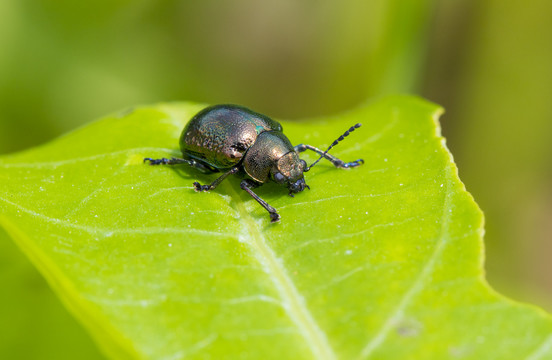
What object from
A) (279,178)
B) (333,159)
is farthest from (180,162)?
(333,159)

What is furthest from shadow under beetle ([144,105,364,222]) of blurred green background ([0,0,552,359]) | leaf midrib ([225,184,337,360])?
blurred green background ([0,0,552,359])

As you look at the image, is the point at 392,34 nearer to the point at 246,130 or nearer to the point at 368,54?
the point at 368,54

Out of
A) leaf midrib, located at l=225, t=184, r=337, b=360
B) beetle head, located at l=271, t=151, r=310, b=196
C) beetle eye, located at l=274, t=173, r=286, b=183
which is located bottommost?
leaf midrib, located at l=225, t=184, r=337, b=360

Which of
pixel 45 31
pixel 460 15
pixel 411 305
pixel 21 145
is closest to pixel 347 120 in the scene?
pixel 411 305

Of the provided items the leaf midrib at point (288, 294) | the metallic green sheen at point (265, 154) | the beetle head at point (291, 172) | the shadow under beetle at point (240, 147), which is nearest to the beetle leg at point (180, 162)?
the shadow under beetle at point (240, 147)

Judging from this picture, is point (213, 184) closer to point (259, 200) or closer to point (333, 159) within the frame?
point (259, 200)

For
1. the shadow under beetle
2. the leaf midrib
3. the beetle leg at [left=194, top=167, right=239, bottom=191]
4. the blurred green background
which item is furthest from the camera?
the blurred green background

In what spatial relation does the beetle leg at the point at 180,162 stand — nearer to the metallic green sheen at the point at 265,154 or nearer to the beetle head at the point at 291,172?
the metallic green sheen at the point at 265,154

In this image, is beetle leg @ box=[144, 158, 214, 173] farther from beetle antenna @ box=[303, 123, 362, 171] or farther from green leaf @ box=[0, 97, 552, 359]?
beetle antenna @ box=[303, 123, 362, 171]
